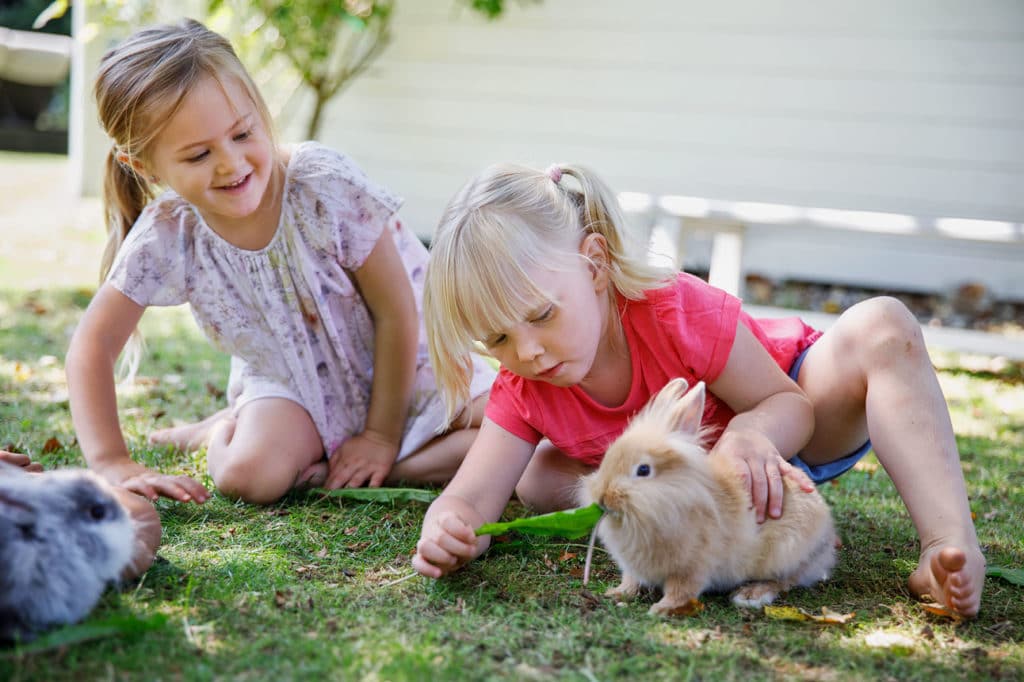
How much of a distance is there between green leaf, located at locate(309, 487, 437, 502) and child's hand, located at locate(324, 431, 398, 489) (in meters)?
0.11

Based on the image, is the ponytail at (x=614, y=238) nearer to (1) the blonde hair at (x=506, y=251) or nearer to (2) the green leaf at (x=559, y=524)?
(1) the blonde hair at (x=506, y=251)

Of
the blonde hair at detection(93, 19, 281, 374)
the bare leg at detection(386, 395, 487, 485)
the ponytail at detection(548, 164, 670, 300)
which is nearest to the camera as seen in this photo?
the ponytail at detection(548, 164, 670, 300)

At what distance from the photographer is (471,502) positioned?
7.84 feet

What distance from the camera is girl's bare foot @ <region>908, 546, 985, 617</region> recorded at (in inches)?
76.6

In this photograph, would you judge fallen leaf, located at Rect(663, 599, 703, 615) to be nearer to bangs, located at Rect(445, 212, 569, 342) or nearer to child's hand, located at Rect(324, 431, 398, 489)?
bangs, located at Rect(445, 212, 569, 342)

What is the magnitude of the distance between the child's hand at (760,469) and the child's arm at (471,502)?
0.59 m

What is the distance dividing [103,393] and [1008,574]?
2.49 m

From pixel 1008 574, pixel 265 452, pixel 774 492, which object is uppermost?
pixel 774 492

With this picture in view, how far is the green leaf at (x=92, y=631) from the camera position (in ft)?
5.44

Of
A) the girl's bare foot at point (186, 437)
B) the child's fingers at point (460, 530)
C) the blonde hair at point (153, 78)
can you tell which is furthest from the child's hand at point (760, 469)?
the girl's bare foot at point (186, 437)

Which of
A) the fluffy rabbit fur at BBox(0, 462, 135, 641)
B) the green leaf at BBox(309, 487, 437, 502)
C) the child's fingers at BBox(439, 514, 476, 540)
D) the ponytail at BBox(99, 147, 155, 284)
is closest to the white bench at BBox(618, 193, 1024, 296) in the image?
the green leaf at BBox(309, 487, 437, 502)

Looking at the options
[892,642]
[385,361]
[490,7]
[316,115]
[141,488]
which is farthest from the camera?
[316,115]

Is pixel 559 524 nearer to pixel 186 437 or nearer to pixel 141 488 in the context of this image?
pixel 141 488

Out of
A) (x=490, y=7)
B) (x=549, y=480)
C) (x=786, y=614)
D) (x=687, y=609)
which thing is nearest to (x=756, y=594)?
(x=786, y=614)
